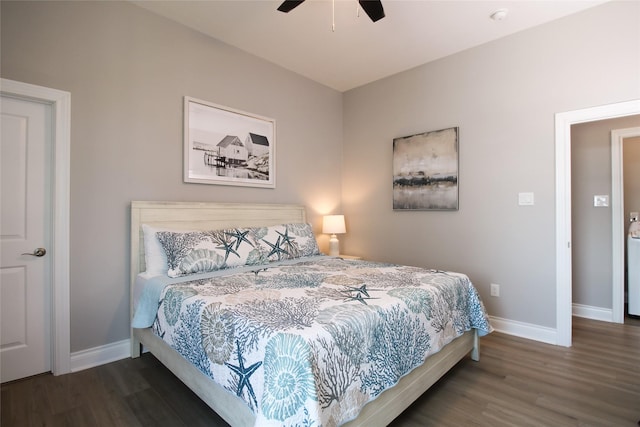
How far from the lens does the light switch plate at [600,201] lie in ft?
11.3

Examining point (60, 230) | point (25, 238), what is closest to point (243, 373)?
point (60, 230)

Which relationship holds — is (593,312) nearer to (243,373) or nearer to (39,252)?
(243,373)

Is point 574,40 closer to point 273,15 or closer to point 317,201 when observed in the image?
point 273,15

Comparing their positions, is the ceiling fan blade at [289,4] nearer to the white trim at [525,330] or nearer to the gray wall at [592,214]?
the white trim at [525,330]

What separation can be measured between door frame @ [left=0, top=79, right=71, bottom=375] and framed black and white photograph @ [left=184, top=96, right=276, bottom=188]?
2.89 ft

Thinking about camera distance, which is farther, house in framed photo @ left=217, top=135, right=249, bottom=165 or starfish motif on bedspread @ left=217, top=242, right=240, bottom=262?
house in framed photo @ left=217, top=135, right=249, bottom=165

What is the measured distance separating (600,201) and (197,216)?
14.3ft

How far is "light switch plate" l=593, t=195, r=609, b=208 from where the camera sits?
3437 millimetres

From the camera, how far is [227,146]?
3.21 metres

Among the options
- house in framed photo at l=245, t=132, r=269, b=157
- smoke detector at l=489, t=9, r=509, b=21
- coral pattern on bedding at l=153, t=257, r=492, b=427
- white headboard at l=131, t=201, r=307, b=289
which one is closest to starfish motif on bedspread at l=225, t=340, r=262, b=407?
coral pattern on bedding at l=153, t=257, r=492, b=427

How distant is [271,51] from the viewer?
339 centimetres

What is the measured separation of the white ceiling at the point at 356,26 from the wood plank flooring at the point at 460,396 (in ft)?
9.58

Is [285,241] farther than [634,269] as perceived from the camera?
No

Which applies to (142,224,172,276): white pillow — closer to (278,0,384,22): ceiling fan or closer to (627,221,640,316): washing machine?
(278,0,384,22): ceiling fan
